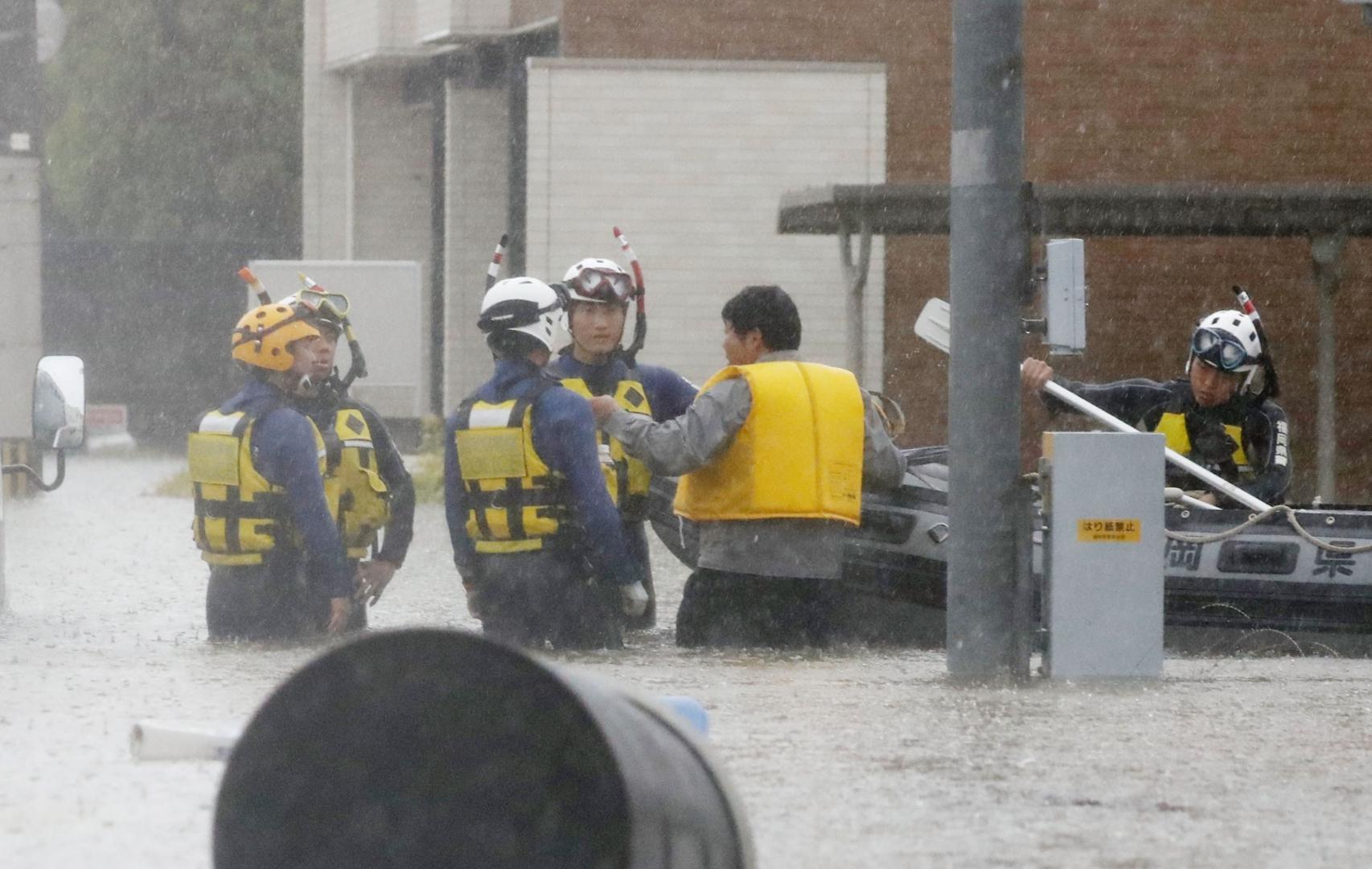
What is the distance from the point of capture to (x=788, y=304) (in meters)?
8.62

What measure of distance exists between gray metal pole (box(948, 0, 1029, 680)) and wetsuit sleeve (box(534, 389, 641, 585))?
48.8 inches

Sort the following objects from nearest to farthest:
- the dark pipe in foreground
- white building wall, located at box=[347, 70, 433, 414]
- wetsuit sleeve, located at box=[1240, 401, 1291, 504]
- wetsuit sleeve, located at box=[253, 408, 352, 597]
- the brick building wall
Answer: the dark pipe in foreground → wetsuit sleeve, located at box=[253, 408, 352, 597] → wetsuit sleeve, located at box=[1240, 401, 1291, 504] → the brick building wall → white building wall, located at box=[347, 70, 433, 414]

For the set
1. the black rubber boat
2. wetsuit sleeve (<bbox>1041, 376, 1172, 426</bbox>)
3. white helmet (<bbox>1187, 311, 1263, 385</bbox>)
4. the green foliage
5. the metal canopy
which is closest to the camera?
the black rubber boat

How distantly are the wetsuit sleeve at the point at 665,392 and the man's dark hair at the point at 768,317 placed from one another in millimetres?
671

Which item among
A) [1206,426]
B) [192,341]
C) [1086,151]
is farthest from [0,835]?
[192,341]

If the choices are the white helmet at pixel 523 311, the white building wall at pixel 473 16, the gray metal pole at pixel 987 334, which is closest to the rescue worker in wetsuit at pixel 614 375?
the white helmet at pixel 523 311

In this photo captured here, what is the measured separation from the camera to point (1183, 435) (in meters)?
10.5

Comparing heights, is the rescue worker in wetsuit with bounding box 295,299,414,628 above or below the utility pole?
below

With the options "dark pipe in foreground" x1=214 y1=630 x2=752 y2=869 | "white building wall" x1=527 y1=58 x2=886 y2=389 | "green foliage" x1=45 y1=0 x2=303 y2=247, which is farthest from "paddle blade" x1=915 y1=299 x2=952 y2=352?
"green foliage" x1=45 y1=0 x2=303 y2=247

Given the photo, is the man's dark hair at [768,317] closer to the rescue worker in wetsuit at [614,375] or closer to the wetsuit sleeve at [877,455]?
the wetsuit sleeve at [877,455]

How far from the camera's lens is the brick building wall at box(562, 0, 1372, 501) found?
22.6 meters

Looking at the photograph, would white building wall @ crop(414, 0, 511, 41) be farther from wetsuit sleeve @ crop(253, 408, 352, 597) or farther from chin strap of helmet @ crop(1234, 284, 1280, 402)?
wetsuit sleeve @ crop(253, 408, 352, 597)

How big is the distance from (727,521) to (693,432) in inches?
15.7

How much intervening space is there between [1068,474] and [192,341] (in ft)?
101
